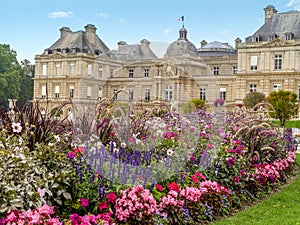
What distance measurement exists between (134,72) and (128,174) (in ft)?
5.91

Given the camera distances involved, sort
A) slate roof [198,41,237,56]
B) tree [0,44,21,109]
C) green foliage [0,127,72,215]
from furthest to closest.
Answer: tree [0,44,21,109] < slate roof [198,41,237,56] < green foliage [0,127,72,215]

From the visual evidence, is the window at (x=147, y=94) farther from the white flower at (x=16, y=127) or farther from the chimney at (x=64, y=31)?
the chimney at (x=64, y=31)

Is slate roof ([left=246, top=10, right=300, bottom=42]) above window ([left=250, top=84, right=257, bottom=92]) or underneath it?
above

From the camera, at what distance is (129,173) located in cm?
466

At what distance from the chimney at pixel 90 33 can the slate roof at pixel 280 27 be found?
598 inches

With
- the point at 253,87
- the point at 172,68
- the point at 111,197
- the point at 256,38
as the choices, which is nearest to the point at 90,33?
the point at 256,38

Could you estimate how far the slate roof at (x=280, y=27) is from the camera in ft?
113

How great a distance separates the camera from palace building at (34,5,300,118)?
602 centimetres

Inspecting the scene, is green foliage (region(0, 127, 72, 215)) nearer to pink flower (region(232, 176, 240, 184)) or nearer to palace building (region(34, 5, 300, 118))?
palace building (region(34, 5, 300, 118))

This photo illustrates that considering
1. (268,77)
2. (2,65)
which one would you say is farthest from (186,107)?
(2,65)

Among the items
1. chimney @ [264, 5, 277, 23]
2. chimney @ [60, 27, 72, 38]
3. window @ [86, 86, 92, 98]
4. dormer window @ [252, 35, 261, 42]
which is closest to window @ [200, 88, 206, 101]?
window @ [86, 86, 92, 98]

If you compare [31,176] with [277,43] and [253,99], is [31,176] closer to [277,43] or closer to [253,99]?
[253,99]

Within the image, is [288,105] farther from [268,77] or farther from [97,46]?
[97,46]

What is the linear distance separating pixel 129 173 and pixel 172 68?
6.06 feet
